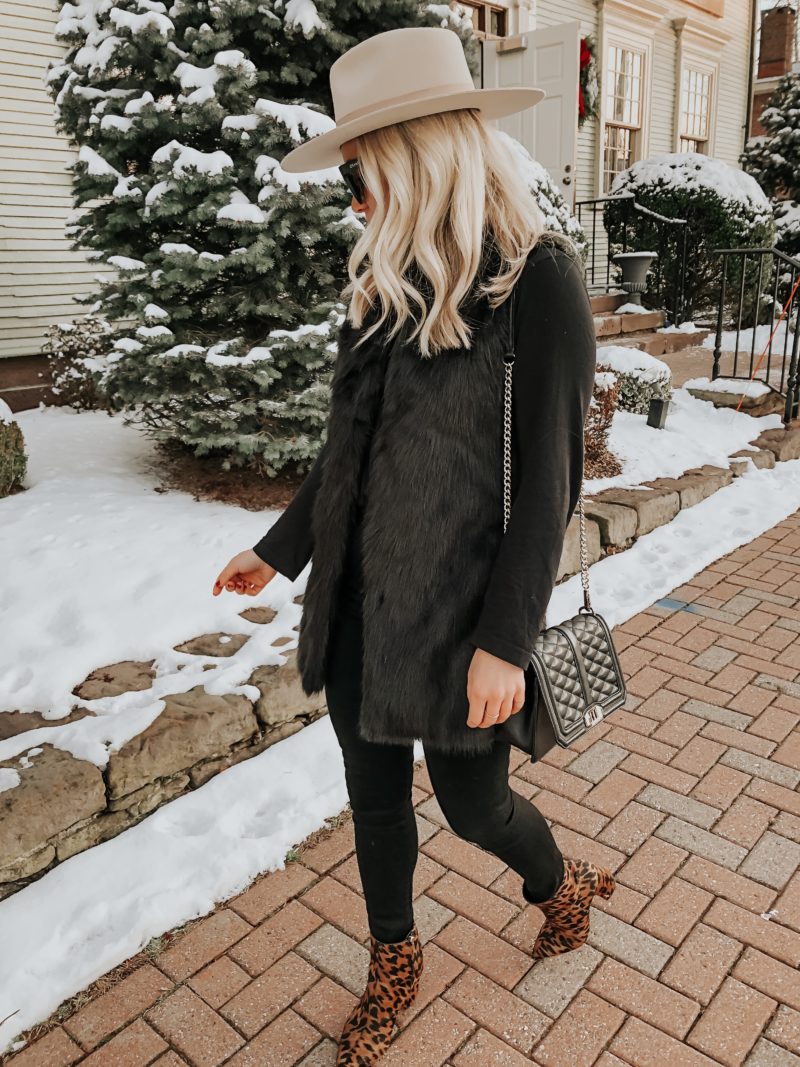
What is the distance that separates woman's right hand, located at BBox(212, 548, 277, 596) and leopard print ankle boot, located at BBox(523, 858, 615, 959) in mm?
913

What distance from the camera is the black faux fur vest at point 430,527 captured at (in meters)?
1.44

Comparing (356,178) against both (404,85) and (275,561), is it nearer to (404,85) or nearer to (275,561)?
(404,85)

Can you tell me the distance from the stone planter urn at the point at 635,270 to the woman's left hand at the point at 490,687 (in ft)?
30.4

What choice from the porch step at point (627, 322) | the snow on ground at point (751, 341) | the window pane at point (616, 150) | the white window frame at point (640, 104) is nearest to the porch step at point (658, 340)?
the porch step at point (627, 322)

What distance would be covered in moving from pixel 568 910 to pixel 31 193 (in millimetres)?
7232

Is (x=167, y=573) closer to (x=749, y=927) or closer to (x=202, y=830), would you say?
(x=202, y=830)

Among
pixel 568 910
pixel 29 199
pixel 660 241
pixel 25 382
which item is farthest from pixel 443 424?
pixel 660 241

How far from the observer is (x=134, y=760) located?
244cm

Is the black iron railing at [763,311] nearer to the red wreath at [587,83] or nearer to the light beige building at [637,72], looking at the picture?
the light beige building at [637,72]

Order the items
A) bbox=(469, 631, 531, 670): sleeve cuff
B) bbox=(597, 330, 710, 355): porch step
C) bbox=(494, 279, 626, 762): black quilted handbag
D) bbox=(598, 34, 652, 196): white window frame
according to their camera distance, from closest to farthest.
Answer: bbox=(469, 631, 531, 670): sleeve cuff < bbox=(494, 279, 626, 762): black quilted handbag < bbox=(597, 330, 710, 355): porch step < bbox=(598, 34, 652, 196): white window frame

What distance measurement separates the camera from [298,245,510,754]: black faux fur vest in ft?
4.73

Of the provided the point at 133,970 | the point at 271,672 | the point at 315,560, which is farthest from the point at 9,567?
the point at 315,560

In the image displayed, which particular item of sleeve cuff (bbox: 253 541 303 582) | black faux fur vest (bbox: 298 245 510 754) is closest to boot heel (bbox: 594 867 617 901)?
black faux fur vest (bbox: 298 245 510 754)

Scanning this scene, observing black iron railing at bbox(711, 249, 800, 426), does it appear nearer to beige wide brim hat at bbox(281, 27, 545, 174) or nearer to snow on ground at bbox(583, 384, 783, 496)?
snow on ground at bbox(583, 384, 783, 496)
